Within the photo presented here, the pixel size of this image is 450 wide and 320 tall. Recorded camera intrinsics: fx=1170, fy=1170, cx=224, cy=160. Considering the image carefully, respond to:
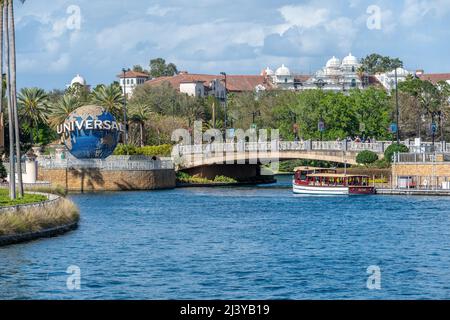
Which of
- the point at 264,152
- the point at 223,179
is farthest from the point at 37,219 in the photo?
A: the point at 223,179

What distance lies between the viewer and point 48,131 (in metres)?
146

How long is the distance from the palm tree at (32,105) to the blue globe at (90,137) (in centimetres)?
1859

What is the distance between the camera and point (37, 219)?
61.8 meters

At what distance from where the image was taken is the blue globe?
111m

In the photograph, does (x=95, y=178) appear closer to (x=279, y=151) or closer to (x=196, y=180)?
(x=196, y=180)

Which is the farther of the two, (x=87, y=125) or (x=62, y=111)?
(x=62, y=111)

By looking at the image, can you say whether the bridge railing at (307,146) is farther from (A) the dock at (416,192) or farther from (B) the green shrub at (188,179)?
(A) the dock at (416,192)

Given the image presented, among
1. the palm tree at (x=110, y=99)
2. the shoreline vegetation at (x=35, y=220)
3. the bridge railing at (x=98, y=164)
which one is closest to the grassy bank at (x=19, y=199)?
the shoreline vegetation at (x=35, y=220)

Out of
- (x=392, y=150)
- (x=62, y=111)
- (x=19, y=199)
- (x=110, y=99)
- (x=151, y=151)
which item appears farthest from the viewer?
(x=110, y=99)

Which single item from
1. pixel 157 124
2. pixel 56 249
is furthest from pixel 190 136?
pixel 56 249

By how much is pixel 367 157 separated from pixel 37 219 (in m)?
58.1

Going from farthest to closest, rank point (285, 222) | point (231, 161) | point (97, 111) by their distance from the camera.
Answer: point (231, 161)
point (97, 111)
point (285, 222)

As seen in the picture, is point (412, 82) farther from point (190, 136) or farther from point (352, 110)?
point (190, 136)

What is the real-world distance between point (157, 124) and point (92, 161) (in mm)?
42219
